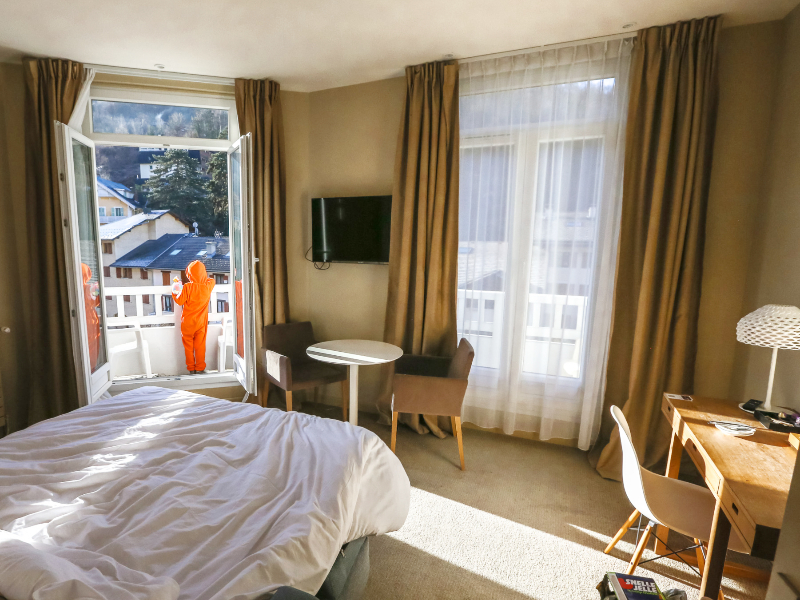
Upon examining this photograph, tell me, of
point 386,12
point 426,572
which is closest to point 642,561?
point 426,572

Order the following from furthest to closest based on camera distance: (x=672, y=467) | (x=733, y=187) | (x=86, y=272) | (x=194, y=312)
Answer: (x=194, y=312), (x=86, y=272), (x=733, y=187), (x=672, y=467)

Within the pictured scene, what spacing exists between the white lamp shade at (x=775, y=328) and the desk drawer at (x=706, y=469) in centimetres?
53

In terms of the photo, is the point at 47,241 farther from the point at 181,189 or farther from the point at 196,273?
the point at 181,189

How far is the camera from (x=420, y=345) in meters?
3.22

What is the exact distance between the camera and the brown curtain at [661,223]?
2.38 metres

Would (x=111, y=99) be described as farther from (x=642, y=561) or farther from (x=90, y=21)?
(x=642, y=561)

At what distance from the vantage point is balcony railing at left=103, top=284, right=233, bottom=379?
165 inches

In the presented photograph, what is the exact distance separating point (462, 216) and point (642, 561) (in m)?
2.29

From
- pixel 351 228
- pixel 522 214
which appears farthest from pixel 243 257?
pixel 522 214

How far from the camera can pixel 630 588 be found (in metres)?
1.21

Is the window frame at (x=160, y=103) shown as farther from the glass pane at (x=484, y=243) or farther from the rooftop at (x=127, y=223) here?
the rooftop at (x=127, y=223)

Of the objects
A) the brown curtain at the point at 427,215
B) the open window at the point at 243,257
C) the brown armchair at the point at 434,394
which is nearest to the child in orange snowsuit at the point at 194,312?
the open window at the point at 243,257

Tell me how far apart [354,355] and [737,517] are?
209cm

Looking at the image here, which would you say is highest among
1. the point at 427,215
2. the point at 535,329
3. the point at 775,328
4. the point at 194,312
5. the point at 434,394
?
the point at 427,215
